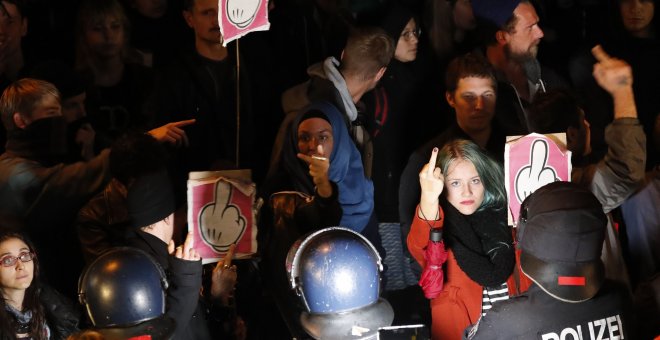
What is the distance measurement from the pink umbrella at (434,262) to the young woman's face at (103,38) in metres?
2.26

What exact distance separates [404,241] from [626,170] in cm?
137

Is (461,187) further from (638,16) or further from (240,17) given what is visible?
(638,16)

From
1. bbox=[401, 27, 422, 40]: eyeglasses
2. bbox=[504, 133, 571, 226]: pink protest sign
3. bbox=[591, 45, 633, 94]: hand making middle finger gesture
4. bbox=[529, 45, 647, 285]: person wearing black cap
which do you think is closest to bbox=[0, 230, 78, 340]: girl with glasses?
bbox=[504, 133, 571, 226]: pink protest sign

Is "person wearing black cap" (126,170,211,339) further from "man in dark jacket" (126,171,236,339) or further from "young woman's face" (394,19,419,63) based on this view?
"young woman's face" (394,19,419,63)

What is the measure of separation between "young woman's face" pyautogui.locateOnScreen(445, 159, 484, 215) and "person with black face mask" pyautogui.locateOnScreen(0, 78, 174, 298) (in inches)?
66.0

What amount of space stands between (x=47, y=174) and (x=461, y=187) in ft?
7.58

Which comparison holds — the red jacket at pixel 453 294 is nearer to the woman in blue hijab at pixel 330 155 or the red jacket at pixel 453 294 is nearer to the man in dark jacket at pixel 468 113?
the woman in blue hijab at pixel 330 155

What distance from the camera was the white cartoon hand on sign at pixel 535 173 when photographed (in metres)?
6.65

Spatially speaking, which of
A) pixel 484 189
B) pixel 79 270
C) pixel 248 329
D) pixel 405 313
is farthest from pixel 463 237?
pixel 79 270

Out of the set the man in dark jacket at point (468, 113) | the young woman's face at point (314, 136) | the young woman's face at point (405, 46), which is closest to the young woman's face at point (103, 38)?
the young woman's face at point (314, 136)

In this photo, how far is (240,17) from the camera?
664 cm

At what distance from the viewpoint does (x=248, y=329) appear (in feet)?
22.0

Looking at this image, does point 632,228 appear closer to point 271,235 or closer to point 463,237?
point 463,237

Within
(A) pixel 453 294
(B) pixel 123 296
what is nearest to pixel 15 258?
(B) pixel 123 296
